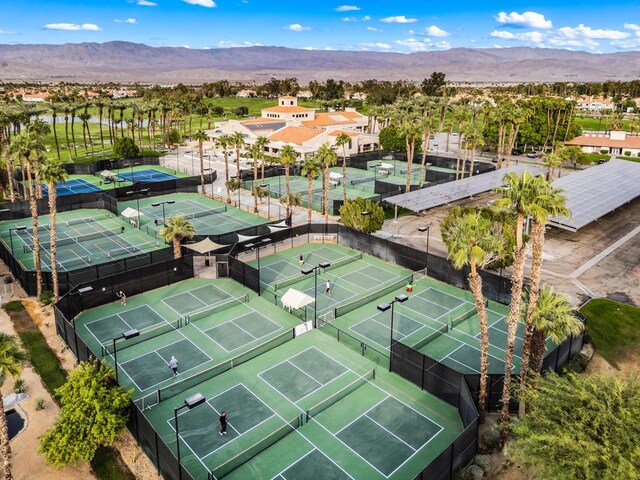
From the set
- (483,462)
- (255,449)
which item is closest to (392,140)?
(483,462)

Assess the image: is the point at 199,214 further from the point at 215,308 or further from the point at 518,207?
the point at 518,207

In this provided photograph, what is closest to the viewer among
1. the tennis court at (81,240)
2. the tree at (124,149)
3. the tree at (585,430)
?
the tree at (585,430)

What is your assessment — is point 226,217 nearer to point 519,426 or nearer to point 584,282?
point 584,282

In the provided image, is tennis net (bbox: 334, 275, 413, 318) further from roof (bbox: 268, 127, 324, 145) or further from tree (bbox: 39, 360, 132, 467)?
roof (bbox: 268, 127, 324, 145)

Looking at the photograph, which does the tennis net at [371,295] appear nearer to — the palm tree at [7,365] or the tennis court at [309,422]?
the tennis court at [309,422]

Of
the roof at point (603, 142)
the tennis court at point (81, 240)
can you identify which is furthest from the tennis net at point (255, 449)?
the roof at point (603, 142)

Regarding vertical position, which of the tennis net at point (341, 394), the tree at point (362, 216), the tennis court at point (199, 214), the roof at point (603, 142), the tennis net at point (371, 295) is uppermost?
the roof at point (603, 142)
